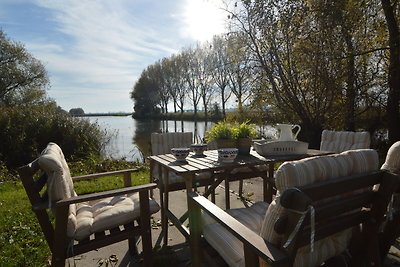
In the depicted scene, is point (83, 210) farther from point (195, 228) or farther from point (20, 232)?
point (20, 232)

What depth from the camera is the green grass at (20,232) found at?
2.39 meters

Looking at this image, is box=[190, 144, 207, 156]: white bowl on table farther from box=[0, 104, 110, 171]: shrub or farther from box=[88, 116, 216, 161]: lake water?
box=[0, 104, 110, 171]: shrub

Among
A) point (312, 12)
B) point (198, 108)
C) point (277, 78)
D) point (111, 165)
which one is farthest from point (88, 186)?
point (198, 108)

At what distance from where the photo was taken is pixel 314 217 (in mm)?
1120

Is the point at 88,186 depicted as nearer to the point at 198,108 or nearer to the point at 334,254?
the point at 334,254

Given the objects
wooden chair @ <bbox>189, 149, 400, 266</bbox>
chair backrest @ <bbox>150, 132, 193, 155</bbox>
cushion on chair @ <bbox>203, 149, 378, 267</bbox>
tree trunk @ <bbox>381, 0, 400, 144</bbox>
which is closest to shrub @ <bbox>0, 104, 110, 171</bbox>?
chair backrest @ <bbox>150, 132, 193, 155</bbox>

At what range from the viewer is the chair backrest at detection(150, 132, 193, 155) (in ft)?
12.9

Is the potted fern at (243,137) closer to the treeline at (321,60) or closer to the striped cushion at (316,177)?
the striped cushion at (316,177)

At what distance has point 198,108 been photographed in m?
31.7

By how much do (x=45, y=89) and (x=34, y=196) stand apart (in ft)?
81.8

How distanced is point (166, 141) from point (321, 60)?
4819mm

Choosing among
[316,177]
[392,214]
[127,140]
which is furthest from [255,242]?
[127,140]

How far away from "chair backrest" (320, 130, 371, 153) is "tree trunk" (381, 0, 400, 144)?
3282 millimetres

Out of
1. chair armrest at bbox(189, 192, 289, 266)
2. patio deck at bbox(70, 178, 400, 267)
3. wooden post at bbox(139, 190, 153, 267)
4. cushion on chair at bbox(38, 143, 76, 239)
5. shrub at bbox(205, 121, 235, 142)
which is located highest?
shrub at bbox(205, 121, 235, 142)
